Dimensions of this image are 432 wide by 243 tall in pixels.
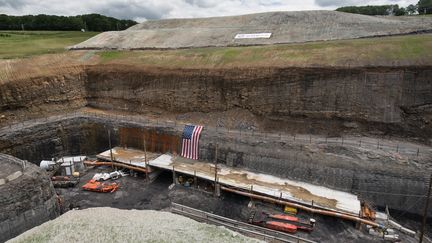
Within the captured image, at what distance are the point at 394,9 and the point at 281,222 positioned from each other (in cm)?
6001

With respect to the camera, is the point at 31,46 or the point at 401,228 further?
the point at 31,46

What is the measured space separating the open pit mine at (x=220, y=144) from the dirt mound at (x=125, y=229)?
0.11 metres

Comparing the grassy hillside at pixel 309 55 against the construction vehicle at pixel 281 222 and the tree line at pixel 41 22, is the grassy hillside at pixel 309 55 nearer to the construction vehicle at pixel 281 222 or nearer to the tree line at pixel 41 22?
the construction vehicle at pixel 281 222

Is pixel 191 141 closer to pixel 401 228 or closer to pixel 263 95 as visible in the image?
pixel 263 95

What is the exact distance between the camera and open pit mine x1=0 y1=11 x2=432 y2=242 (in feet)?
66.4

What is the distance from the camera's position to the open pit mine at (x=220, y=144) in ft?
66.4

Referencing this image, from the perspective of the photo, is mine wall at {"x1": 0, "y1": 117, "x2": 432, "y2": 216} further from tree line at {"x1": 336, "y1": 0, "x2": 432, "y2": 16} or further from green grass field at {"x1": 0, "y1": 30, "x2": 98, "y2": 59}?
tree line at {"x1": 336, "y1": 0, "x2": 432, "y2": 16}

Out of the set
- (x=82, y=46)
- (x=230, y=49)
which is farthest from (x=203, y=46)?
(x=82, y=46)

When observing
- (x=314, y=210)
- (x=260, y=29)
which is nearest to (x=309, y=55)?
(x=314, y=210)

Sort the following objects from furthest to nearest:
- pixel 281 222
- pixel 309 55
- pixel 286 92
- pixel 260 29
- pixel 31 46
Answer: pixel 260 29 < pixel 31 46 < pixel 309 55 < pixel 286 92 < pixel 281 222

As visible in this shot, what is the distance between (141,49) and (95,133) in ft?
52.4

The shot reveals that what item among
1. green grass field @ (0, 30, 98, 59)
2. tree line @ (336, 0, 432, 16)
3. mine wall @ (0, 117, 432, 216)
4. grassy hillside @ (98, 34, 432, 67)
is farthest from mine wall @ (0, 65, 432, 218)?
tree line @ (336, 0, 432, 16)

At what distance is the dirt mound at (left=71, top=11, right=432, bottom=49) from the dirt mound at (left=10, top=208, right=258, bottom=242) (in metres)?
27.1

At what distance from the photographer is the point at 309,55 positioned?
3066 centimetres
